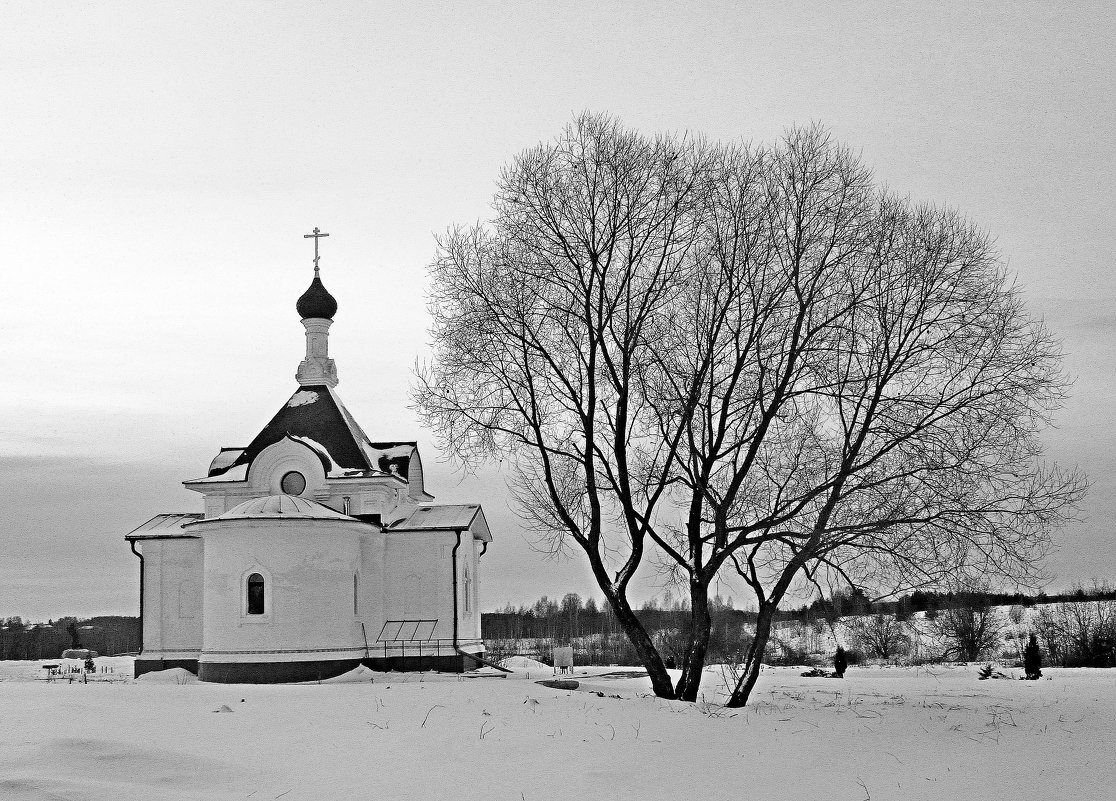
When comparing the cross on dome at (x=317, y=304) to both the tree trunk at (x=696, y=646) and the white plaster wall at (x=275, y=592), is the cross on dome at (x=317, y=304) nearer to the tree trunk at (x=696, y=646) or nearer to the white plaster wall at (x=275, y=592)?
the white plaster wall at (x=275, y=592)

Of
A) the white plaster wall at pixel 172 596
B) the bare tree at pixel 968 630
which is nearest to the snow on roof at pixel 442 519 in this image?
the white plaster wall at pixel 172 596

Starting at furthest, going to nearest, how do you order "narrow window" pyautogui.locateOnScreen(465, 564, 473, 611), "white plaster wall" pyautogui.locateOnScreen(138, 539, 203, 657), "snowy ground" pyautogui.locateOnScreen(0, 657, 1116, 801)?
"narrow window" pyautogui.locateOnScreen(465, 564, 473, 611), "white plaster wall" pyautogui.locateOnScreen(138, 539, 203, 657), "snowy ground" pyautogui.locateOnScreen(0, 657, 1116, 801)

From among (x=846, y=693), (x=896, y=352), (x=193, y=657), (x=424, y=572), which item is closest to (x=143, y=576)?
(x=193, y=657)

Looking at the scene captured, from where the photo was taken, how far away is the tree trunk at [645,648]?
1642 cm

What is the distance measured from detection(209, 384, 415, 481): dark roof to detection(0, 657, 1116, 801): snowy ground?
10.9m

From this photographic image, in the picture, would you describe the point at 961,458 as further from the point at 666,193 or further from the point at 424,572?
the point at 424,572

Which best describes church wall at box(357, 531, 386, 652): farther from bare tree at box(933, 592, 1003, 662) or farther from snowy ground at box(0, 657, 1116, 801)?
bare tree at box(933, 592, 1003, 662)

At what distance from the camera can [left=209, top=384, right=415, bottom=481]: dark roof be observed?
26812 millimetres

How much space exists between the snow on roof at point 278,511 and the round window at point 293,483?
1752 mm

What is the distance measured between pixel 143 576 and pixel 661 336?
57.7ft

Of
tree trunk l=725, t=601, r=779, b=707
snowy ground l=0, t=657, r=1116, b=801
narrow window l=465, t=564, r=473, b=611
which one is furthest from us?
narrow window l=465, t=564, r=473, b=611

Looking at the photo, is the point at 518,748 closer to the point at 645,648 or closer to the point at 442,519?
the point at 645,648

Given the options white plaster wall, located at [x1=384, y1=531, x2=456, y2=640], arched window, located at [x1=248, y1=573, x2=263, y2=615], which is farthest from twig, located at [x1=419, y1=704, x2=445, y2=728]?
white plaster wall, located at [x1=384, y1=531, x2=456, y2=640]

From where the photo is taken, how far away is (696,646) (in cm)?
1630
